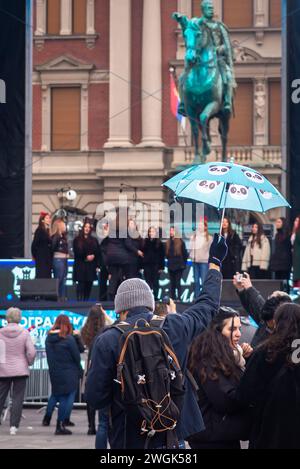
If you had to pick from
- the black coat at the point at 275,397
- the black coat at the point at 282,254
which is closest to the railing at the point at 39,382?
the black coat at the point at 282,254

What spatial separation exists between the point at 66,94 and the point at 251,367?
41909mm

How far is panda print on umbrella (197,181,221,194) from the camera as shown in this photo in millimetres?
8453

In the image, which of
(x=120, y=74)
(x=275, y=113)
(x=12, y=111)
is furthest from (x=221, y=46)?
(x=120, y=74)

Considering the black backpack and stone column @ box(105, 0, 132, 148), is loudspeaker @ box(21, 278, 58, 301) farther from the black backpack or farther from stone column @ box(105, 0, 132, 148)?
stone column @ box(105, 0, 132, 148)

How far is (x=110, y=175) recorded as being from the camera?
4556cm

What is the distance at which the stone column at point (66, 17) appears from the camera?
47688 mm

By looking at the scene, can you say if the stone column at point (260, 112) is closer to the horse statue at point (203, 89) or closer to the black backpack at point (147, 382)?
the horse statue at point (203, 89)

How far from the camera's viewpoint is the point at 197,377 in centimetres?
712

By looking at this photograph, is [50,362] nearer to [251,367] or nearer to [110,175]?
[251,367]

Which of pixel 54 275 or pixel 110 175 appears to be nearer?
pixel 54 275

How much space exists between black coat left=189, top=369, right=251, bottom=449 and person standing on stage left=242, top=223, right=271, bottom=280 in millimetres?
12308

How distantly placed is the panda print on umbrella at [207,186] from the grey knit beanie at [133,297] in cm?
209

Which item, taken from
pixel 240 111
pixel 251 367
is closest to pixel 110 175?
pixel 240 111

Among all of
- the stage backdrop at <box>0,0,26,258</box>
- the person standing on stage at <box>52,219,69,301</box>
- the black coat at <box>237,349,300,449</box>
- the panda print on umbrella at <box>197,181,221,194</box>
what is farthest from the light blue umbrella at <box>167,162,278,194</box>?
the stage backdrop at <box>0,0,26,258</box>
